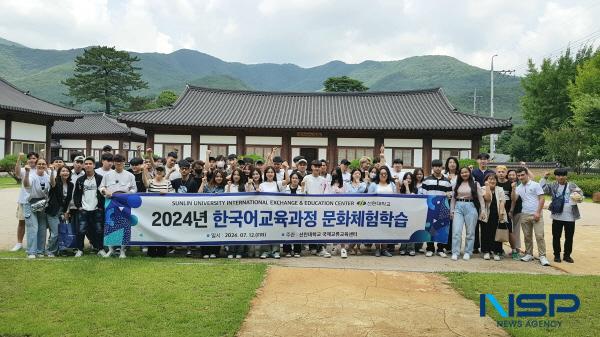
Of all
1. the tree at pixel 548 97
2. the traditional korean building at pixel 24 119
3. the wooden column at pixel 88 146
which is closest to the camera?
the traditional korean building at pixel 24 119

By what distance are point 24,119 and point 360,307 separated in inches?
1161

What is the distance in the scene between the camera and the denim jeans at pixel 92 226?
673 cm

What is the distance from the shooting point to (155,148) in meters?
25.3

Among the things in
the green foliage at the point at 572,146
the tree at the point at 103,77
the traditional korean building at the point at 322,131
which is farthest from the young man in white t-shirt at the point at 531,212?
the tree at the point at 103,77

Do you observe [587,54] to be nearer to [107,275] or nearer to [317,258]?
[317,258]

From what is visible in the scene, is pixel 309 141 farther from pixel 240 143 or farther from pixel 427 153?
pixel 427 153

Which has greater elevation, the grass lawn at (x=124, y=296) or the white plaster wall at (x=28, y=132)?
the white plaster wall at (x=28, y=132)

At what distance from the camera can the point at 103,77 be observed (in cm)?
5831

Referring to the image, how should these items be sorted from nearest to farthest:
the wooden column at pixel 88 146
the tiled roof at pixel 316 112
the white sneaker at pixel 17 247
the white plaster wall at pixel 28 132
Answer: the white sneaker at pixel 17 247 → the tiled roof at pixel 316 112 → the white plaster wall at pixel 28 132 → the wooden column at pixel 88 146

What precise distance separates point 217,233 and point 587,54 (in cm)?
4704

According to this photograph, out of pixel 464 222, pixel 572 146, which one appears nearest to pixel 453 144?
pixel 572 146

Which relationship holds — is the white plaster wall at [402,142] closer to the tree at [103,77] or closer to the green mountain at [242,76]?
the tree at [103,77]

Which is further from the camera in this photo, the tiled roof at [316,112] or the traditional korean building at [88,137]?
the traditional korean building at [88,137]

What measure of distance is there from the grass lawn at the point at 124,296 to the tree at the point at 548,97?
41.7m
